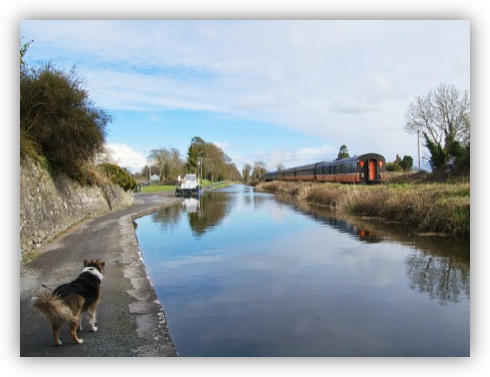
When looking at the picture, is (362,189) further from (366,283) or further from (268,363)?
(268,363)

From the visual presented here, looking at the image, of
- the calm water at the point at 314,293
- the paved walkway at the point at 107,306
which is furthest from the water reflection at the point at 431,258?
the paved walkway at the point at 107,306

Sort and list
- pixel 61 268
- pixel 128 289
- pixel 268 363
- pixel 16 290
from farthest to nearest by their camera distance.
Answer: pixel 61 268
pixel 128 289
pixel 16 290
pixel 268 363

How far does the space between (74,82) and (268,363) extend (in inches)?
361

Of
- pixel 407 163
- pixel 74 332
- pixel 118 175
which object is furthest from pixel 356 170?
pixel 74 332

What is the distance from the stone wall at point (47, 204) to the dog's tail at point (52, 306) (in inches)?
157

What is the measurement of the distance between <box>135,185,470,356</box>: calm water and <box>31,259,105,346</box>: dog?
113 centimetres

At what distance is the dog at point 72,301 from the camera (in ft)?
11.7

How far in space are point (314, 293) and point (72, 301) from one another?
374 cm

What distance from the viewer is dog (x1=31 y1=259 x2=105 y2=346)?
357 cm

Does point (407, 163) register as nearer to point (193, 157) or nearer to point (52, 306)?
point (193, 157)

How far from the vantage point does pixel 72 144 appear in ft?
38.8

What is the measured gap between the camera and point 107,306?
509 centimetres

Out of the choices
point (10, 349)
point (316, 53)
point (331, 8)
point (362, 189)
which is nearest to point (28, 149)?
point (10, 349)

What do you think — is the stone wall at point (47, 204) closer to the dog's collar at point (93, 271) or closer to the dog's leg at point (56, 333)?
the dog's collar at point (93, 271)
